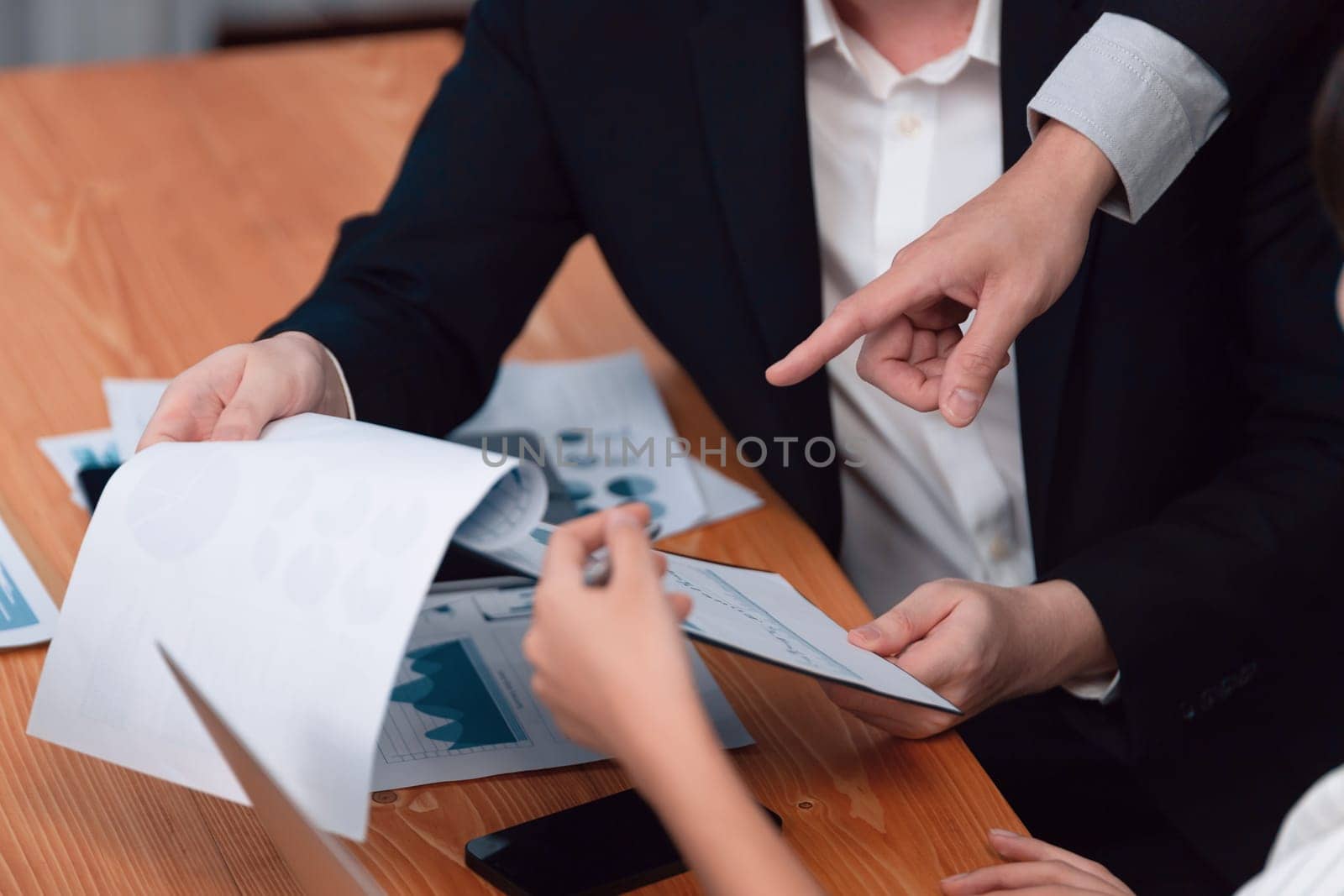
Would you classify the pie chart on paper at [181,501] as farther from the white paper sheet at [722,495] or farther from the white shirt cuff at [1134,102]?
the white shirt cuff at [1134,102]

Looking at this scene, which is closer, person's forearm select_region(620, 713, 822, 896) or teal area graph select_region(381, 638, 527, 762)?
person's forearm select_region(620, 713, 822, 896)

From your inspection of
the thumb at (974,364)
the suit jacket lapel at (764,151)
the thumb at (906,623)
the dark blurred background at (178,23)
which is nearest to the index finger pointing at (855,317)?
the thumb at (974,364)

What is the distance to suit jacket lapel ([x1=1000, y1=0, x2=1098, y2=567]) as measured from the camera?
1006 mm

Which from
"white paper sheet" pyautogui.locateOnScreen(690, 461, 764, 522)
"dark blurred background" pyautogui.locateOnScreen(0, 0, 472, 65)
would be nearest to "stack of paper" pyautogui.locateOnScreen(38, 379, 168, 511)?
"white paper sheet" pyautogui.locateOnScreen(690, 461, 764, 522)

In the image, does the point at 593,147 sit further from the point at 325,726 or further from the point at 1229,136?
the point at 325,726

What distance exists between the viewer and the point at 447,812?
0.76 metres

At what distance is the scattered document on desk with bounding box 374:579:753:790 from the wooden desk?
0.05ft

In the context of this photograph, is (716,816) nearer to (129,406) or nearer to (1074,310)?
(1074,310)

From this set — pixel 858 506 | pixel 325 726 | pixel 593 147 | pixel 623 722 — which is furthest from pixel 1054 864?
pixel 593 147

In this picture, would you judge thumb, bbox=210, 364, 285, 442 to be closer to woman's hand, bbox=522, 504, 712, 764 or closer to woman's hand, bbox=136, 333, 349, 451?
woman's hand, bbox=136, 333, 349, 451

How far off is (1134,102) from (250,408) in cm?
58

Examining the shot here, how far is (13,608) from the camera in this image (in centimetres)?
89

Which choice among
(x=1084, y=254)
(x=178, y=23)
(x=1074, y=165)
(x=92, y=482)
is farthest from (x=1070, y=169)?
(x=178, y=23)

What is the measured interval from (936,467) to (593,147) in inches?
14.6
